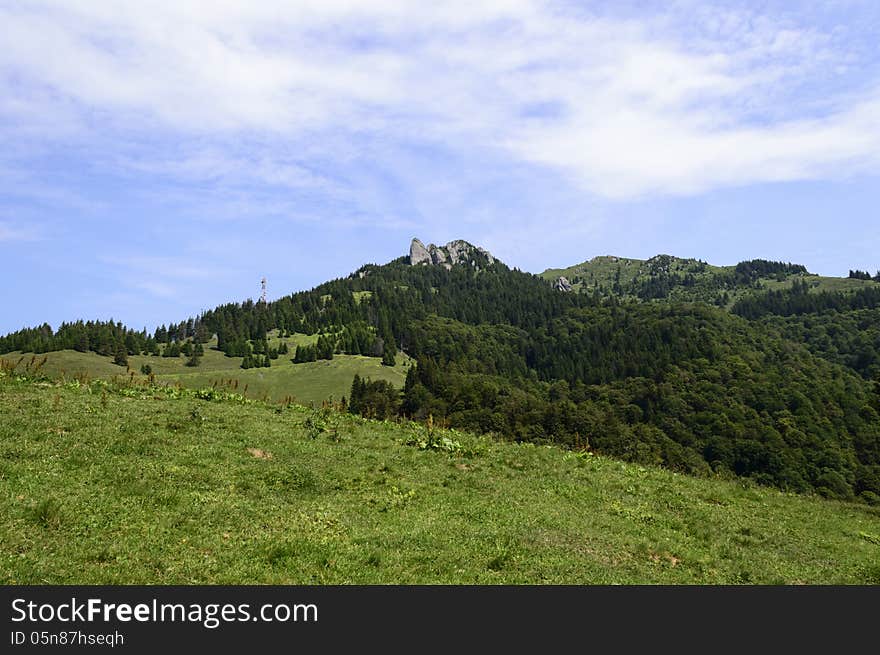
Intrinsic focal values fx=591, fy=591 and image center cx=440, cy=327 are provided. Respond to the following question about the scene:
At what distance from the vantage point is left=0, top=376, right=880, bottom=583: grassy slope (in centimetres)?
1406

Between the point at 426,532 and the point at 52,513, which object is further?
the point at 426,532

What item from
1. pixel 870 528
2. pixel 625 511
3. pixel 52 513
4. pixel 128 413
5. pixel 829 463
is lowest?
pixel 829 463

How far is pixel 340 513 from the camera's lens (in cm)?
1814

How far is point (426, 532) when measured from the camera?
17266 mm

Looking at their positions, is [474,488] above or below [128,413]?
below

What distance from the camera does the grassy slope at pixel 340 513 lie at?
14062 millimetres

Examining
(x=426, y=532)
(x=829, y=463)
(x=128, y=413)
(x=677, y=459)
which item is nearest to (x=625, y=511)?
(x=426, y=532)
